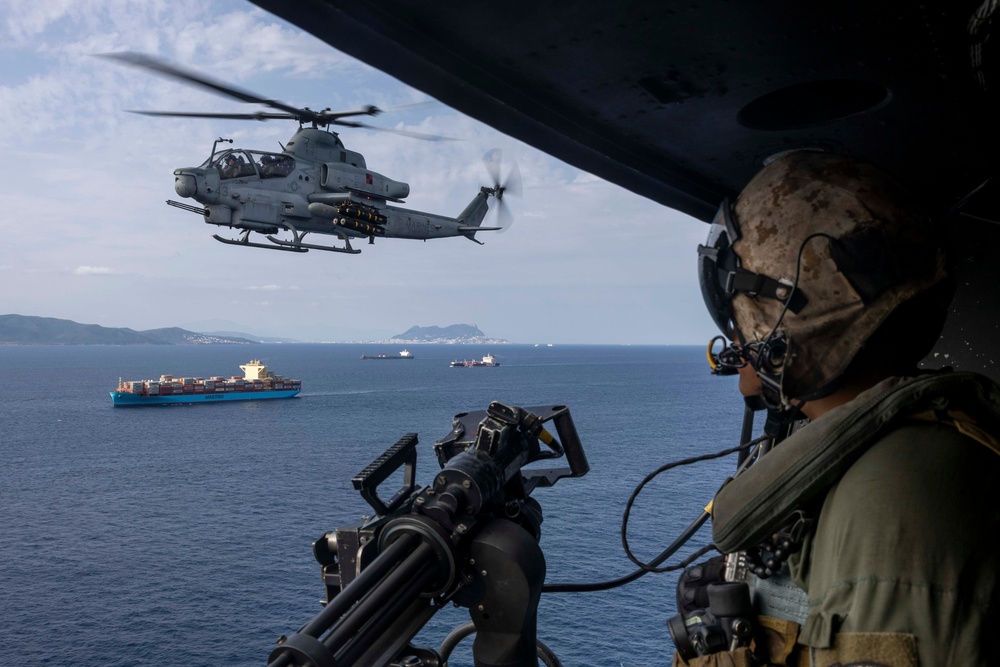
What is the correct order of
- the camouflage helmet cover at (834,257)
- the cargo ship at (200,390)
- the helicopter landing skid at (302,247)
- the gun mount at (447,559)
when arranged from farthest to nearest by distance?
the cargo ship at (200,390), the helicopter landing skid at (302,247), the gun mount at (447,559), the camouflage helmet cover at (834,257)

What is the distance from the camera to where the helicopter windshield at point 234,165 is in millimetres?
32250

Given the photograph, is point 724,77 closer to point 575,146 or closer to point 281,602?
point 575,146

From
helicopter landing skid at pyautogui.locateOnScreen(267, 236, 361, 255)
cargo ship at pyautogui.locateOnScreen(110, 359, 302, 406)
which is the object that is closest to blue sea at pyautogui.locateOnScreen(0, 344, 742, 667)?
cargo ship at pyautogui.locateOnScreen(110, 359, 302, 406)

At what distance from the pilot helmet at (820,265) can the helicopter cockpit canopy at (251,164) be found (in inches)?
1283

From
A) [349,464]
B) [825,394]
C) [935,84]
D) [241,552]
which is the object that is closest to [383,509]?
[825,394]

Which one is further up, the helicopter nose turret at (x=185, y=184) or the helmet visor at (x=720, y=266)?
the helicopter nose turret at (x=185, y=184)

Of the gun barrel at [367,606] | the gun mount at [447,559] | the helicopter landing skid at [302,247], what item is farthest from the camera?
the helicopter landing skid at [302,247]

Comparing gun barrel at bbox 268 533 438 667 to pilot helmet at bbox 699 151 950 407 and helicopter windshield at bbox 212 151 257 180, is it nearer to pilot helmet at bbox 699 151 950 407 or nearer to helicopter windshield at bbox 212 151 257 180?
pilot helmet at bbox 699 151 950 407

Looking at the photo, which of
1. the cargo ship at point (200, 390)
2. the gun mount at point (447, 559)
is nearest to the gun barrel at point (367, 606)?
the gun mount at point (447, 559)

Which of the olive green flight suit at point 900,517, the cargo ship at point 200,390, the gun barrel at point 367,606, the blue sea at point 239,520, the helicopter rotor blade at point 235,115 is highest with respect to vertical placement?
the helicopter rotor blade at point 235,115

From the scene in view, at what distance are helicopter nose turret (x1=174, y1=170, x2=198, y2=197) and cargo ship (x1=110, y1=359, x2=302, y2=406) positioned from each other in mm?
87844

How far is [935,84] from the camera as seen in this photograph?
12.5 feet

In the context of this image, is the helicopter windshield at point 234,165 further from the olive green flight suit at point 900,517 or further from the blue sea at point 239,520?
the olive green flight suit at point 900,517

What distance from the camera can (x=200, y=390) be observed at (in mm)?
113000
